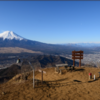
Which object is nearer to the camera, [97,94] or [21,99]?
[21,99]

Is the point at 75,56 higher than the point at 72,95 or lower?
higher

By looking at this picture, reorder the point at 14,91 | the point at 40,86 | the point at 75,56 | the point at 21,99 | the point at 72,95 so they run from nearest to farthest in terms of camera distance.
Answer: the point at 21,99
the point at 72,95
the point at 14,91
the point at 40,86
the point at 75,56

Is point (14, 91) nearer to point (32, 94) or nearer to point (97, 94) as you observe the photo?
point (32, 94)

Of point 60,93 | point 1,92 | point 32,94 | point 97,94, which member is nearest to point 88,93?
point 97,94

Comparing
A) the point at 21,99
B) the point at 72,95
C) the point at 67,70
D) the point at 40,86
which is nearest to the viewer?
the point at 21,99

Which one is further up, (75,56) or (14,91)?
(75,56)

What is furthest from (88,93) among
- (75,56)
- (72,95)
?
(75,56)

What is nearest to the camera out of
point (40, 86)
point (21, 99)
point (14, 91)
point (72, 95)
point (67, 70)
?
point (21, 99)

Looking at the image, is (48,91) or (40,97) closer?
(40,97)

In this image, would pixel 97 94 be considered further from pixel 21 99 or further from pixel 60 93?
pixel 21 99
